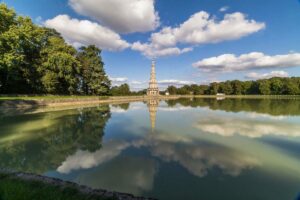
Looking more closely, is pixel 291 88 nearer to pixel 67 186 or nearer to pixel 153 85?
pixel 153 85

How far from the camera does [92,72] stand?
56469 millimetres

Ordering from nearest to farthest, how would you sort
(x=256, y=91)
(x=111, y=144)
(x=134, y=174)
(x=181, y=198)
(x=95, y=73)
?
(x=181, y=198) < (x=134, y=174) < (x=111, y=144) < (x=95, y=73) < (x=256, y=91)

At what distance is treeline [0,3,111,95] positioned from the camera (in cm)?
3106

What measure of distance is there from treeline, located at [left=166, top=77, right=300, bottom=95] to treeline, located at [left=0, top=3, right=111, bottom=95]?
220 feet

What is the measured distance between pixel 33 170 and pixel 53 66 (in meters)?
38.6

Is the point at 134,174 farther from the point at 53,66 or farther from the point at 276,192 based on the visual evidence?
the point at 53,66

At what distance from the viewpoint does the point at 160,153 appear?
9484 mm

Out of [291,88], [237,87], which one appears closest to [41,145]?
[291,88]

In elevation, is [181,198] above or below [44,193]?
below

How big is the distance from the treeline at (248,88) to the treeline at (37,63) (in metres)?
66.9

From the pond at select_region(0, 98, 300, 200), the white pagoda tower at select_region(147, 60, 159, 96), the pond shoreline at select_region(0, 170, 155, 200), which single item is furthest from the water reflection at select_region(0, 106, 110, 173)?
the white pagoda tower at select_region(147, 60, 159, 96)

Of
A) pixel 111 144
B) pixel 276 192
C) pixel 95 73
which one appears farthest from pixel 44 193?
pixel 95 73

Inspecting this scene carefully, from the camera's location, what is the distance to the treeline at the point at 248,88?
10051 centimetres

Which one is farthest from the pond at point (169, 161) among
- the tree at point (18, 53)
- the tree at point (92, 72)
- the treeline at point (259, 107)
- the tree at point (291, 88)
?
the tree at point (291, 88)
